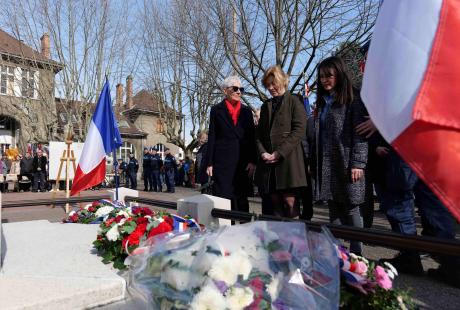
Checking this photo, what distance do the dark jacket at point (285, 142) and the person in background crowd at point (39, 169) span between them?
48.8ft

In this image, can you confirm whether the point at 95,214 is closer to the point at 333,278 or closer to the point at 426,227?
Answer: the point at 426,227

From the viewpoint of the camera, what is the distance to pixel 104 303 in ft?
7.15

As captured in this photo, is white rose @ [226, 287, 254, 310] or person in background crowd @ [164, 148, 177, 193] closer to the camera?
white rose @ [226, 287, 254, 310]

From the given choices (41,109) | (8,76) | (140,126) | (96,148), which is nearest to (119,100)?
(41,109)

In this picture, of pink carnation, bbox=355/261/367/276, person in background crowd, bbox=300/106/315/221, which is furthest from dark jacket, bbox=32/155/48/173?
pink carnation, bbox=355/261/367/276

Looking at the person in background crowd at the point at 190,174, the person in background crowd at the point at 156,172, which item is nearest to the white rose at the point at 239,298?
the person in background crowd at the point at 156,172

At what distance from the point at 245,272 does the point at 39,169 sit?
16795mm

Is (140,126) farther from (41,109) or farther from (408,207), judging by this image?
(408,207)

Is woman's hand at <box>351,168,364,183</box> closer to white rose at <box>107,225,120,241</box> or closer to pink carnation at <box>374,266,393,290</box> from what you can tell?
pink carnation at <box>374,266,393,290</box>

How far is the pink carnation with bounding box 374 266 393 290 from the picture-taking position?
1694mm

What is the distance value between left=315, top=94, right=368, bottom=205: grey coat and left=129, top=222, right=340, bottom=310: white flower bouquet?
158 cm

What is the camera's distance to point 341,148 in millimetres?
3188

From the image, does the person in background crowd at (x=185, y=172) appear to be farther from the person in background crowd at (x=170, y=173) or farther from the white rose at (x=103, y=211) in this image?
the white rose at (x=103, y=211)

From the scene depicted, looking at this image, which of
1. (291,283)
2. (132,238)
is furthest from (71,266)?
(291,283)
